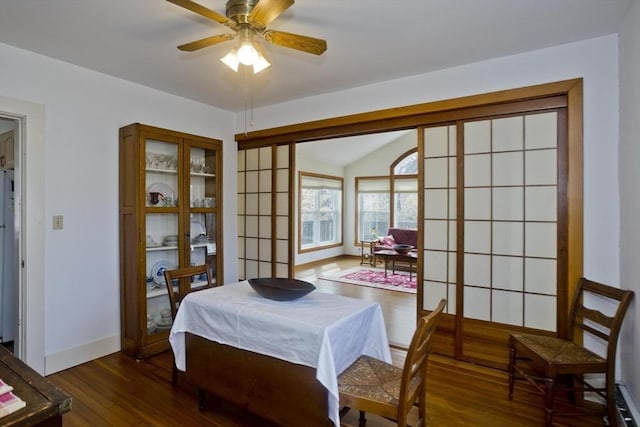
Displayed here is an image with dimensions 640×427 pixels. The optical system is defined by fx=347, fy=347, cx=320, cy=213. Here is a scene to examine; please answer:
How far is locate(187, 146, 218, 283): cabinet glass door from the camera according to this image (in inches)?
145

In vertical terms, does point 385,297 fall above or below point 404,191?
below

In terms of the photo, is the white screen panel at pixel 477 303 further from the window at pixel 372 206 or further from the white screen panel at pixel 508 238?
the window at pixel 372 206

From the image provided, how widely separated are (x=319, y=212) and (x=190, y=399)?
6.23 metres

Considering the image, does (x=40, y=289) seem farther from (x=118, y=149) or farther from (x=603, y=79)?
(x=603, y=79)

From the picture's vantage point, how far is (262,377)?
187 centimetres

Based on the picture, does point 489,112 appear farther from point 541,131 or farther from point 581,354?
point 581,354

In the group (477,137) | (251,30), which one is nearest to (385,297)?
(477,137)

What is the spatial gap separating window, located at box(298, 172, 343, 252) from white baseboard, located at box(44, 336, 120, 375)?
4758 millimetres

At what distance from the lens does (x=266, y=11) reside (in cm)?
169

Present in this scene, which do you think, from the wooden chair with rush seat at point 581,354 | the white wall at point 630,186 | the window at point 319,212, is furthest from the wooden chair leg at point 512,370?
the window at point 319,212

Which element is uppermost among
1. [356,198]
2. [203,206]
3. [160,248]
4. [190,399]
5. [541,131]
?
[541,131]

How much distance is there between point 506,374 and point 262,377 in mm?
2012

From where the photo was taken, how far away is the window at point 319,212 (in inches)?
309

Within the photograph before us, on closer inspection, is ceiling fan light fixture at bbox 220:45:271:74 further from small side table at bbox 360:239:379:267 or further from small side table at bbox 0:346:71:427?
small side table at bbox 360:239:379:267
